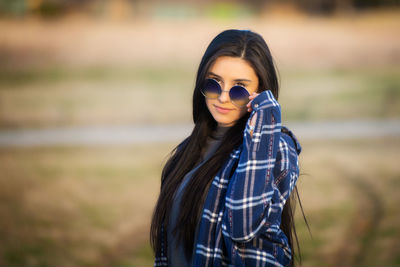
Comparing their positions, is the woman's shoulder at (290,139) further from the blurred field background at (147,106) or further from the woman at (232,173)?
the blurred field background at (147,106)

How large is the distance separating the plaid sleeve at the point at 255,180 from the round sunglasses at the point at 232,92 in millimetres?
101

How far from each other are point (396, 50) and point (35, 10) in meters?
12.6

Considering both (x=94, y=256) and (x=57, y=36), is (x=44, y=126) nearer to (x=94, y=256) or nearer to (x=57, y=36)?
(x=94, y=256)

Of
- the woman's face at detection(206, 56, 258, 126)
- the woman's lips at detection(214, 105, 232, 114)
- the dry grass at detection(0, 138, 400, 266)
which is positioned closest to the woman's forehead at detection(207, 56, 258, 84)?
the woman's face at detection(206, 56, 258, 126)

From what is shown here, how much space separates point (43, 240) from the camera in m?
4.09

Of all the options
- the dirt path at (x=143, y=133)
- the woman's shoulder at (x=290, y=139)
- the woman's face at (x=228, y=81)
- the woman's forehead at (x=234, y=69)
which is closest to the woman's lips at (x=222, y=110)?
the woman's face at (x=228, y=81)

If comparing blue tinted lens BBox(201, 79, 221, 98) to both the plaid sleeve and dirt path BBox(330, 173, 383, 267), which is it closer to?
the plaid sleeve

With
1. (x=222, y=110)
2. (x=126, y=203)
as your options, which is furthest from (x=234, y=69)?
(x=126, y=203)

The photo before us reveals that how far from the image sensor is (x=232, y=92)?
158cm

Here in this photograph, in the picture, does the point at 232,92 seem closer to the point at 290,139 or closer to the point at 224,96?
the point at 224,96

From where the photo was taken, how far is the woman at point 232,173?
55.7 inches

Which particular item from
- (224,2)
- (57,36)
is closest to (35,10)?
(57,36)

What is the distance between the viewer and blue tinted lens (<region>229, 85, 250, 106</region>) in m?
Answer: 1.56

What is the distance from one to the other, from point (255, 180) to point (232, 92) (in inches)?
14.8
